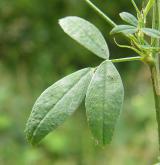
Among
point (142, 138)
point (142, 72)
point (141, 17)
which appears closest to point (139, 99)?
point (142, 138)

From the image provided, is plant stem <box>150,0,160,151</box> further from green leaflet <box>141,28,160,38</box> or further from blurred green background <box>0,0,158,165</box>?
blurred green background <box>0,0,158,165</box>

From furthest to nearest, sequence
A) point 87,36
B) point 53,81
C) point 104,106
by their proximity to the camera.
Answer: point 53,81
point 87,36
point 104,106

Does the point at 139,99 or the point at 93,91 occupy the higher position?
the point at 93,91

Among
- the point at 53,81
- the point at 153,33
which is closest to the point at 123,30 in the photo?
the point at 153,33

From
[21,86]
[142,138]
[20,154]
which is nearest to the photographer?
[20,154]

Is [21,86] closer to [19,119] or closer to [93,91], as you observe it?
[19,119]

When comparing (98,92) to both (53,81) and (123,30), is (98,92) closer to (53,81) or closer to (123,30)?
(123,30)

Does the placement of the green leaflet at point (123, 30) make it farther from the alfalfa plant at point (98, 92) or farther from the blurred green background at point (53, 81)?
the blurred green background at point (53, 81)
